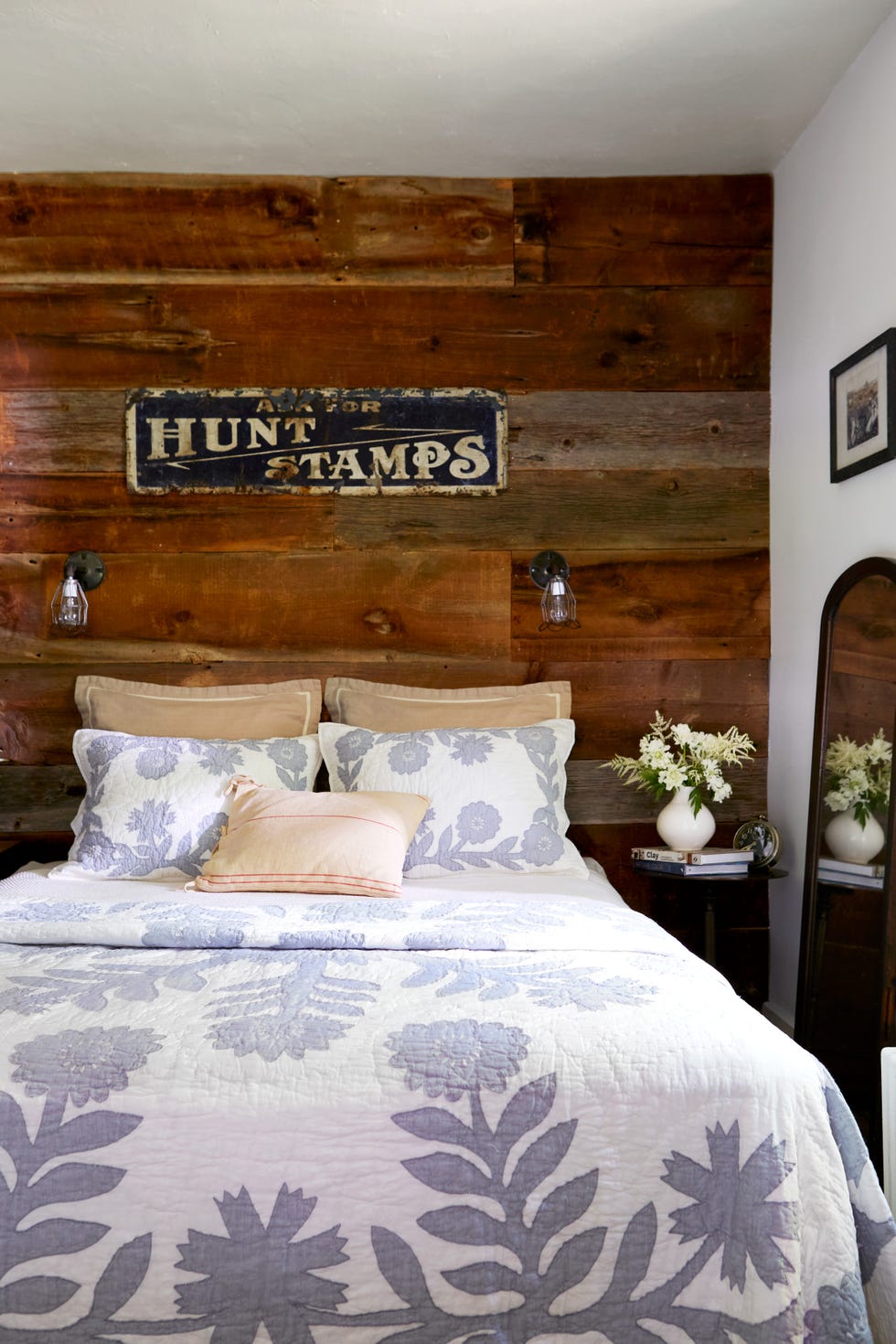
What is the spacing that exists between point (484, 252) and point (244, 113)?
2.68 feet

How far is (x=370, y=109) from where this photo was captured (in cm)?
292

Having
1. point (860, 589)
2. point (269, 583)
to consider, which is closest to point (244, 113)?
point (269, 583)

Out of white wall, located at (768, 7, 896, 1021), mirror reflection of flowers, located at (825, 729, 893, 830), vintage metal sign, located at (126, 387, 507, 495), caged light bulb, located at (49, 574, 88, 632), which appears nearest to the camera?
mirror reflection of flowers, located at (825, 729, 893, 830)

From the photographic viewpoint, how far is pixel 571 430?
332 cm

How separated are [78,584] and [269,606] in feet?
1.90

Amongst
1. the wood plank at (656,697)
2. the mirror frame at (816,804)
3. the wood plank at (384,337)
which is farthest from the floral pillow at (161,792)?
the mirror frame at (816,804)

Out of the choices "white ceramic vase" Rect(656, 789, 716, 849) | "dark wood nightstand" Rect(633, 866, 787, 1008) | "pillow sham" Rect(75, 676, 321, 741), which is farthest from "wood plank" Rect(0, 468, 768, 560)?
"dark wood nightstand" Rect(633, 866, 787, 1008)

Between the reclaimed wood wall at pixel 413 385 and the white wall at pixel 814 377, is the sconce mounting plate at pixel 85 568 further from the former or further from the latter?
the white wall at pixel 814 377

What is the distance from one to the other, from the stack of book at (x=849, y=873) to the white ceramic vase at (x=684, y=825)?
378 mm

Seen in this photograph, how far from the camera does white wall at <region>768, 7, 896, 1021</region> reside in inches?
101

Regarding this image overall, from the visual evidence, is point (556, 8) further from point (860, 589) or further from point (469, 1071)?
point (469, 1071)

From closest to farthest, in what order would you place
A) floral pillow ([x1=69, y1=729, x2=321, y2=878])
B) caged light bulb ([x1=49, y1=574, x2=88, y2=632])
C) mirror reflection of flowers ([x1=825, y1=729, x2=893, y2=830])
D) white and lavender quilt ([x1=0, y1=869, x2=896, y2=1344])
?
white and lavender quilt ([x1=0, y1=869, x2=896, y2=1344]) < mirror reflection of flowers ([x1=825, y1=729, x2=893, y2=830]) < floral pillow ([x1=69, y1=729, x2=321, y2=878]) < caged light bulb ([x1=49, y1=574, x2=88, y2=632])

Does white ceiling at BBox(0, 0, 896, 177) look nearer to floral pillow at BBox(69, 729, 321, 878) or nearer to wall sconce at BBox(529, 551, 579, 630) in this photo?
wall sconce at BBox(529, 551, 579, 630)

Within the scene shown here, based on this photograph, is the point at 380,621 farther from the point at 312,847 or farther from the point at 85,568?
the point at 312,847
